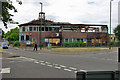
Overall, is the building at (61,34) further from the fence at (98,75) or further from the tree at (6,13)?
the fence at (98,75)

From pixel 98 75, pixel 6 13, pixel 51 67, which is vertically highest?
pixel 6 13

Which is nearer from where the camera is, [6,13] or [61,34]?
[6,13]

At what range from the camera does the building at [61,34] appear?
167 ft

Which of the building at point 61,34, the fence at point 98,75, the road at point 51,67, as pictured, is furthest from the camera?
the building at point 61,34

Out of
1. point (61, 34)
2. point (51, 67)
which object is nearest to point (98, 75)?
point (51, 67)

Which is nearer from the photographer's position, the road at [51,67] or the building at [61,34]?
the road at [51,67]

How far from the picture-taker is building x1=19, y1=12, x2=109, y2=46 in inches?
2008

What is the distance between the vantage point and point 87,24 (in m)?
56.8

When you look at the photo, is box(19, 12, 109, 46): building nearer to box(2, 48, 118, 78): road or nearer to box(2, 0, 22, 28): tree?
box(2, 48, 118, 78): road

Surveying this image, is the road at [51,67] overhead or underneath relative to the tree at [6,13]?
underneath

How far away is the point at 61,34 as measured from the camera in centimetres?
5116

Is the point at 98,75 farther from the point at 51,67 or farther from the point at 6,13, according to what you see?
the point at 51,67

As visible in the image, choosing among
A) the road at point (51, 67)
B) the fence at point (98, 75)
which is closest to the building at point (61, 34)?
the road at point (51, 67)

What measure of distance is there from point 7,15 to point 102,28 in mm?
49242
